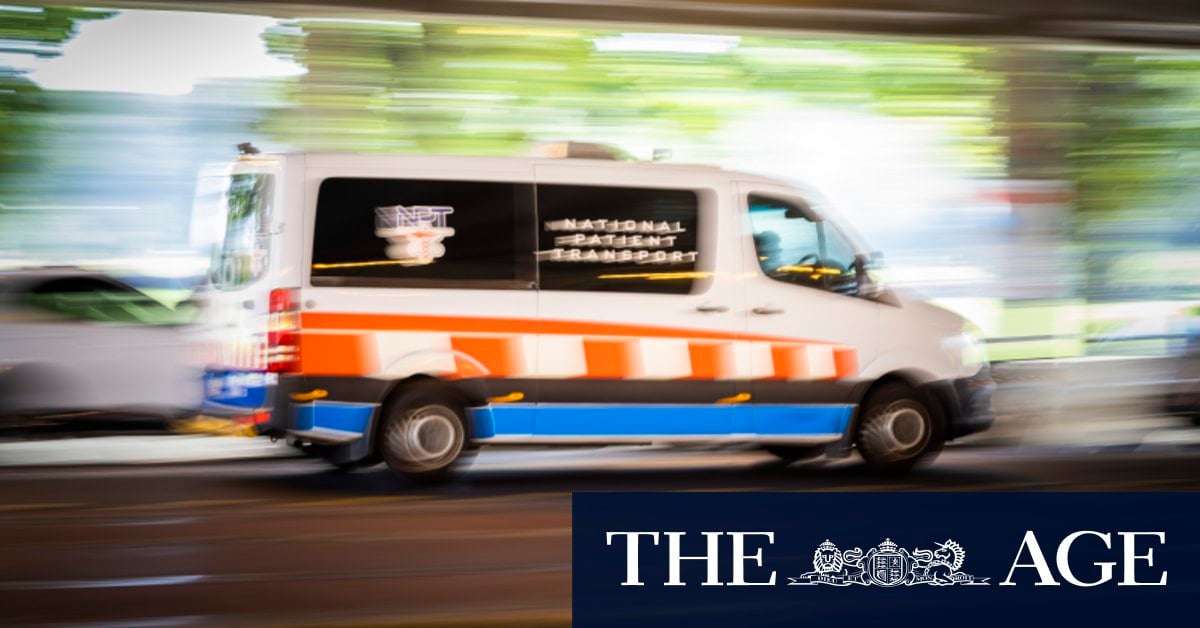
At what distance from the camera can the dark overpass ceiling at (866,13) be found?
1155 centimetres

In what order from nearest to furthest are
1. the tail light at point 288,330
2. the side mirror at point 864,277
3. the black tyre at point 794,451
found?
the tail light at point 288,330 → the side mirror at point 864,277 → the black tyre at point 794,451

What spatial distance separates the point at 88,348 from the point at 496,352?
13.2 feet

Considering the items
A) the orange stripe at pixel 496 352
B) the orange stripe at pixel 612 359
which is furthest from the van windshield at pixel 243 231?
the orange stripe at pixel 612 359

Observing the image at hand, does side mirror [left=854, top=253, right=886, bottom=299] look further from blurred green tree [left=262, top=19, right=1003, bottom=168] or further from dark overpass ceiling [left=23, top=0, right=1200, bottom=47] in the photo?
blurred green tree [left=262, top=19, right=1003, bottom=168]

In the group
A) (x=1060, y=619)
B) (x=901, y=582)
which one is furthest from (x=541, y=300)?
(x=1060, y=619)

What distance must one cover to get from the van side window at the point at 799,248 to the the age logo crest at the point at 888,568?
3271 millimetres

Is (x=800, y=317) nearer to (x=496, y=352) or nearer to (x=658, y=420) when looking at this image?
(x=658, y=420)

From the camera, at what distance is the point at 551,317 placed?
9406mm

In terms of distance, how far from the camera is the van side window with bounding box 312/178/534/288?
908 centimetres

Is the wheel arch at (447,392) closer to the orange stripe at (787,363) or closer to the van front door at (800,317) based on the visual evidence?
the van front door at (800,317)

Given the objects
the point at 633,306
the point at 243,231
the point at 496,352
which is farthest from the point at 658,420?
the point at 243,231

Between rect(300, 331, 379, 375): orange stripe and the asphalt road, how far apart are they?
0.71 meters

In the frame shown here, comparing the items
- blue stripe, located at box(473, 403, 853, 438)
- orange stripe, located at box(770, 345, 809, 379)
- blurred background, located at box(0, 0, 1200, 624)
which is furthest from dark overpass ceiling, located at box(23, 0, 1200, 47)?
blue stripe, located at box(473, 403, 853, 438)

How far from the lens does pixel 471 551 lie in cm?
718
